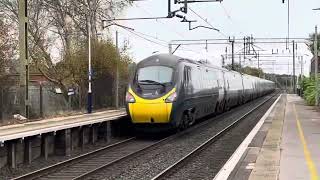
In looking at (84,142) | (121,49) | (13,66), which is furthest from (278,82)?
(84,142)

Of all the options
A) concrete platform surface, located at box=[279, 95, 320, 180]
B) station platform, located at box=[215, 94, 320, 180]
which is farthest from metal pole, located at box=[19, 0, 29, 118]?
concrete platform surface, located at box=[279, 95, 320, 180]

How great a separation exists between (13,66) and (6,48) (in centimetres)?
226

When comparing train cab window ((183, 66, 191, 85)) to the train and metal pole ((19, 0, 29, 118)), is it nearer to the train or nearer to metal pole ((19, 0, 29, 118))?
the train

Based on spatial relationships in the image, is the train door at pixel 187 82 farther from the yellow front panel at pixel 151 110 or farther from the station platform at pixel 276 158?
the station platform at pixel 276 158

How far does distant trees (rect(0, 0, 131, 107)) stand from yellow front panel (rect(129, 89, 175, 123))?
20.3 meters

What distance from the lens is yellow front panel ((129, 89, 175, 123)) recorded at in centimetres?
1820

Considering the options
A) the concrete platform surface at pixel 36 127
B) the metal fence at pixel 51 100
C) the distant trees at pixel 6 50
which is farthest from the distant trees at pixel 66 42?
the concrete platform surface at pixel 36 127

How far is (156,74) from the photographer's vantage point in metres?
19.1

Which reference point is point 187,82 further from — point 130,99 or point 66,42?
point 66,42

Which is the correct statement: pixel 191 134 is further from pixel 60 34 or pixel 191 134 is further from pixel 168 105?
pixel 60 34

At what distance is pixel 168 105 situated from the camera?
1823cm

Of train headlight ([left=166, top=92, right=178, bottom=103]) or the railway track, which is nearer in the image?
the railway track

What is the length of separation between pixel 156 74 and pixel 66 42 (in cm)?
2320

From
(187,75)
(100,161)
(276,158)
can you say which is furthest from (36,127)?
(276,158)
